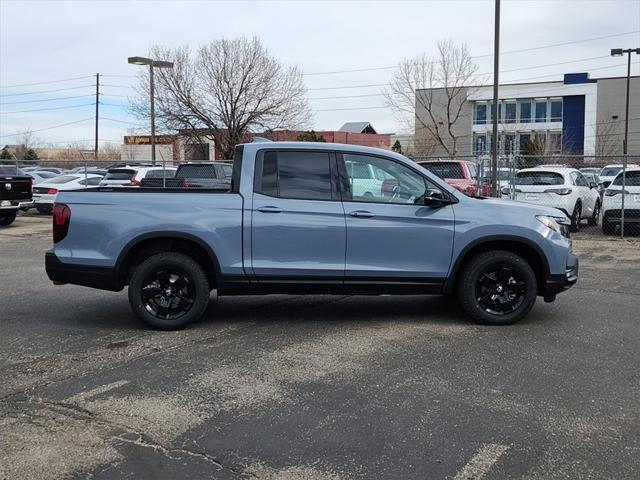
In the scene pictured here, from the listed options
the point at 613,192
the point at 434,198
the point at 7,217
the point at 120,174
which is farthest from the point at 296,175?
the point at 120,174

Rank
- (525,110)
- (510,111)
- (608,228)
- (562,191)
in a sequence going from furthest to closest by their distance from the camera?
1. (510,111)
2. (525,110)
3. (608,228)
4. (562,191)

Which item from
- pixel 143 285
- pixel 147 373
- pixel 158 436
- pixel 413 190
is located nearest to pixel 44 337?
pixel 143 285

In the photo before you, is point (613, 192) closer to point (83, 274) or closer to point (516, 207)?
point (516, 207)

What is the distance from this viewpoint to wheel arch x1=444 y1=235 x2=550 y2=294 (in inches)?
255

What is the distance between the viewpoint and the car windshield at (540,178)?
15.2 meters

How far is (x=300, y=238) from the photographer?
6.34m

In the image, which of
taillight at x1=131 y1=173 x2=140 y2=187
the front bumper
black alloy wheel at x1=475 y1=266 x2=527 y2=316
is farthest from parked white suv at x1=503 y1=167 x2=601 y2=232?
the front bumper

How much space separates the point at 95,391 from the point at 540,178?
12975 millimetres

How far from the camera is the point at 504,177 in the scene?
2136 cm

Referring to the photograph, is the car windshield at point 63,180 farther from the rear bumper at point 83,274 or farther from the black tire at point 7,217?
the rear bumper at point 83,274

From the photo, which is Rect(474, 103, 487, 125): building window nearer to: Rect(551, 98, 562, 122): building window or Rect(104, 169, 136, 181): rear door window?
Rect(551, 98, 562, 122): building window

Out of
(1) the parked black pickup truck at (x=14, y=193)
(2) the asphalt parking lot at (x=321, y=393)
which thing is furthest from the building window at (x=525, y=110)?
(2) the asphalt parking lot at (x=321, y=393)

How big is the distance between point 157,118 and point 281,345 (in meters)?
35.1

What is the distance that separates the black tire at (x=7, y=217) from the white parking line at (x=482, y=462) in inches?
681
